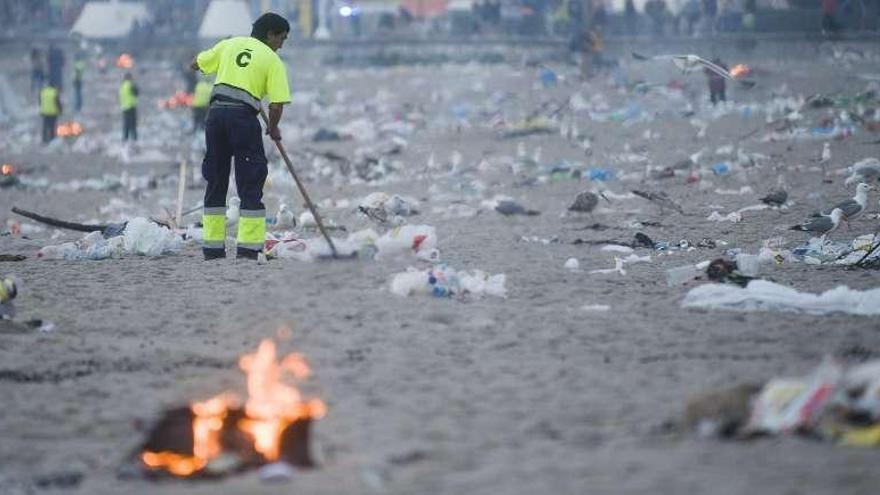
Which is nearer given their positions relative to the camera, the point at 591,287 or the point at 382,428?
the point at 382,428

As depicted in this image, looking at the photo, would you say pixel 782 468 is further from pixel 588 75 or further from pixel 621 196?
pixel 588 75

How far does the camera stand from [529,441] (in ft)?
17.0

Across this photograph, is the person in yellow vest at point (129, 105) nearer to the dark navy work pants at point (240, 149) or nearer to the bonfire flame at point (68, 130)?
the bonfire flame at point (68, 130)

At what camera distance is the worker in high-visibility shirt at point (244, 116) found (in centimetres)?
986

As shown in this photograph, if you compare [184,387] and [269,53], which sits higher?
[269,53]

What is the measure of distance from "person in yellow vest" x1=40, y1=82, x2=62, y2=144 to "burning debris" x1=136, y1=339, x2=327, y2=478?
2287 cm

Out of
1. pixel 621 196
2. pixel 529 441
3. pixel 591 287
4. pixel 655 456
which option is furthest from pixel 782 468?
pixel 621 196

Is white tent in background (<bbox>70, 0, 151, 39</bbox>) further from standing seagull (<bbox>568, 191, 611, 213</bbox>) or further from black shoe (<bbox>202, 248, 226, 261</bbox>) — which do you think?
black shoe (<bbox>202, 248, 226, 261</bbox>)

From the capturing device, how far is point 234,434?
17.4 feet

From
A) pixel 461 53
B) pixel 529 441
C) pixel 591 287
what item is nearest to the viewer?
pixel 529 441

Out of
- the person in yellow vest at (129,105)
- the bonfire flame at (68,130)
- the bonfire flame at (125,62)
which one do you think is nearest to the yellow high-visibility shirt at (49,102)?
the bonfire flame at (68,130)

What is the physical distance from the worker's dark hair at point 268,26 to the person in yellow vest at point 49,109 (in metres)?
18.7

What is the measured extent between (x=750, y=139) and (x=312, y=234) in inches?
395

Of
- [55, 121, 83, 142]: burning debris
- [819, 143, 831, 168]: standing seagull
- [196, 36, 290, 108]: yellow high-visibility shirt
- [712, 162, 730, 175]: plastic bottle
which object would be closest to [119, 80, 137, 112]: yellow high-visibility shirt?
[55, 121, 83, 142]: burning debris
